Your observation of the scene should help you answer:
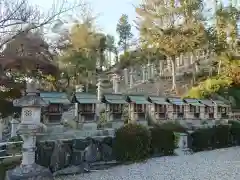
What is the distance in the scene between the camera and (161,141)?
980cm

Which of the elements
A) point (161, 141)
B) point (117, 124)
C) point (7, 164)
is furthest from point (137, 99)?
point (7, 164)

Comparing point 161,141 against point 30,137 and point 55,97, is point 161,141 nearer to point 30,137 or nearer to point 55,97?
point 55,97

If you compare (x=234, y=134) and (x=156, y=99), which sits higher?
(x=156, y=99)

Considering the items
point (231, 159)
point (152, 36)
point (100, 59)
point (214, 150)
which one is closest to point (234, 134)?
point (214, 150)

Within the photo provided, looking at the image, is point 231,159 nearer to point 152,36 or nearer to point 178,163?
point 178,163

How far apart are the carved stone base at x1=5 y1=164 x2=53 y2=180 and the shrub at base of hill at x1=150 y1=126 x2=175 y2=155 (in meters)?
4.31

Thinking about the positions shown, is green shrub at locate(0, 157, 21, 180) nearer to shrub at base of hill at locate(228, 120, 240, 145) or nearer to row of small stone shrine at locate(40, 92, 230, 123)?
row of small stone shrine at locate(40, 92, 230, 123)

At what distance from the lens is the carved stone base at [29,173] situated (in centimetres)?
612

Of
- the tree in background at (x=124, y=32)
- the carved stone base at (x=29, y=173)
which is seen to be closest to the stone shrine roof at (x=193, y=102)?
the carved stone base at (x=29, y=173)

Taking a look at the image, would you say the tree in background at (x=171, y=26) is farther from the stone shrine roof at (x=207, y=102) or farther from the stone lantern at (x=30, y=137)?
the stone lantern at (x=30, y=137)

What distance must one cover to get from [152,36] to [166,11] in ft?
7.00

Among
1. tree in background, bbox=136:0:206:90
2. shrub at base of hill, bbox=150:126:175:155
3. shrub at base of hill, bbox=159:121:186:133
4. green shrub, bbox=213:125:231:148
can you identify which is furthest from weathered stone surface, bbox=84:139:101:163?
tree in background, bbox=136:0:206:90

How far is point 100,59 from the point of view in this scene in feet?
83.3

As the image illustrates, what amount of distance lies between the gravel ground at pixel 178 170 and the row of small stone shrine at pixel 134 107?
7.50 ft
